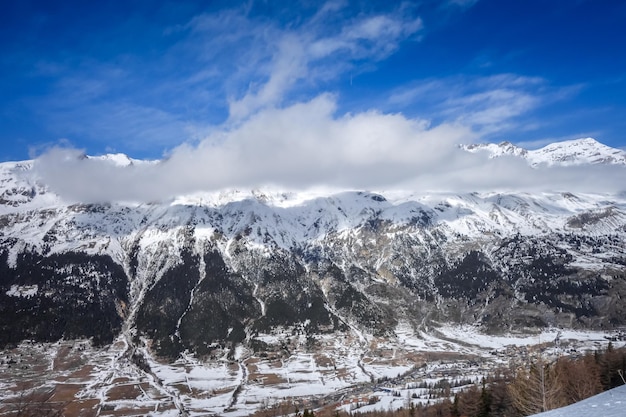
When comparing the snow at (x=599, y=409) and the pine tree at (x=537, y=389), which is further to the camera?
the pine tree at (x=537, y=389)

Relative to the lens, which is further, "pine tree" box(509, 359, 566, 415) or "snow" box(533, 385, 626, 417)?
"pine tree" box(509, 359, 566, 415)

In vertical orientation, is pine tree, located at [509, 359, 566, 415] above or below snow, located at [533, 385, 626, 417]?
below

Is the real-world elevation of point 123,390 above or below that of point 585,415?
below

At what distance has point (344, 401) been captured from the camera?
156 m

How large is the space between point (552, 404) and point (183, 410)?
145m

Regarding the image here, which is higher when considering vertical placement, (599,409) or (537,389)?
(599,409)

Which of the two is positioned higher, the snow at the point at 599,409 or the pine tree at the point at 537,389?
the snow at the point at 599,409

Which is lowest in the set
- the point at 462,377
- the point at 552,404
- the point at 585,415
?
the point at 462,377

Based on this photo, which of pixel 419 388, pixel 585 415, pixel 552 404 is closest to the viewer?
pixel 585 415

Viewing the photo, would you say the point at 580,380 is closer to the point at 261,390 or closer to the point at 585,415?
the point at 585,415

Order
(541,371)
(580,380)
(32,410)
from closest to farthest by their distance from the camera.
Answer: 1. (541,371)
2. (580,380)
3. (32,410)

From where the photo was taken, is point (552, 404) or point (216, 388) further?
point (216, 388)

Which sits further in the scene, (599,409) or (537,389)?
(537,389)

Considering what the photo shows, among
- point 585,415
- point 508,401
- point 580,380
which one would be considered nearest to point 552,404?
point 580,380
